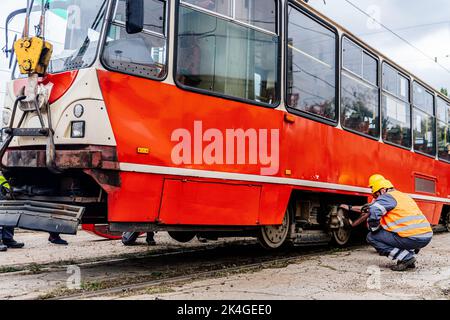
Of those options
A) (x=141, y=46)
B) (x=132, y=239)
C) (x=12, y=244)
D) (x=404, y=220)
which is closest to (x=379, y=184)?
(x=404, y=220)

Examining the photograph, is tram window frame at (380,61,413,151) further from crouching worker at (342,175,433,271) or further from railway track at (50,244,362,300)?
crouching worker at (342,175,433,271)

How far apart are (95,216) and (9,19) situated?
A: 250 centimetres

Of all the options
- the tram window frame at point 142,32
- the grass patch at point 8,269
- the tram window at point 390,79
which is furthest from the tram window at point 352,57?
the grass patch at point 8,269

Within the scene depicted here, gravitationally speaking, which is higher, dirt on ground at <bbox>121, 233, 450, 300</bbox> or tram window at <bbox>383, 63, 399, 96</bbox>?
tram window at <bbox>383, 63, 399, 96</bbox>

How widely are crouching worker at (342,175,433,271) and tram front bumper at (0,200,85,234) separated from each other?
3.53 m

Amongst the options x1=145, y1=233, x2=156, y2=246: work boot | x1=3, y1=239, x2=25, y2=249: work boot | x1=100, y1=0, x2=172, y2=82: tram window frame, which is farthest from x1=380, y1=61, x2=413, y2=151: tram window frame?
x1=3, y1=239, x2=25, y2=249: work boot

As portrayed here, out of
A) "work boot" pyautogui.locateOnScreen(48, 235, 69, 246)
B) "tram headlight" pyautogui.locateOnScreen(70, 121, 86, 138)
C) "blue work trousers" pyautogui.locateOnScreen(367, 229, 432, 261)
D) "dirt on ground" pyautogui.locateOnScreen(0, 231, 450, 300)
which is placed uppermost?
"tram headlight" pyautogui.locateOnScreen(70, 121, 86, 138)

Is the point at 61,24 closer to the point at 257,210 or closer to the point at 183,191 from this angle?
the point at 183,191

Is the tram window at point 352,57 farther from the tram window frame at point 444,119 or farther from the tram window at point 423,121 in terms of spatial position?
the tram window frame at point 444,119

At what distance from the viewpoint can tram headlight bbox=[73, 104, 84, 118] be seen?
4.64m

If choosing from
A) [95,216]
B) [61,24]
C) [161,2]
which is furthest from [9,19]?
[95,216]

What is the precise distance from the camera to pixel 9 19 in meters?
5.94

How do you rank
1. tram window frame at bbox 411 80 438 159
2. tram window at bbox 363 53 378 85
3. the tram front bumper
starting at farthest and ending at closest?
1. tram window frame at bbox 411 80 438 159
2. tram window at bbox 363 53 378 85
3. the tram front bumper
